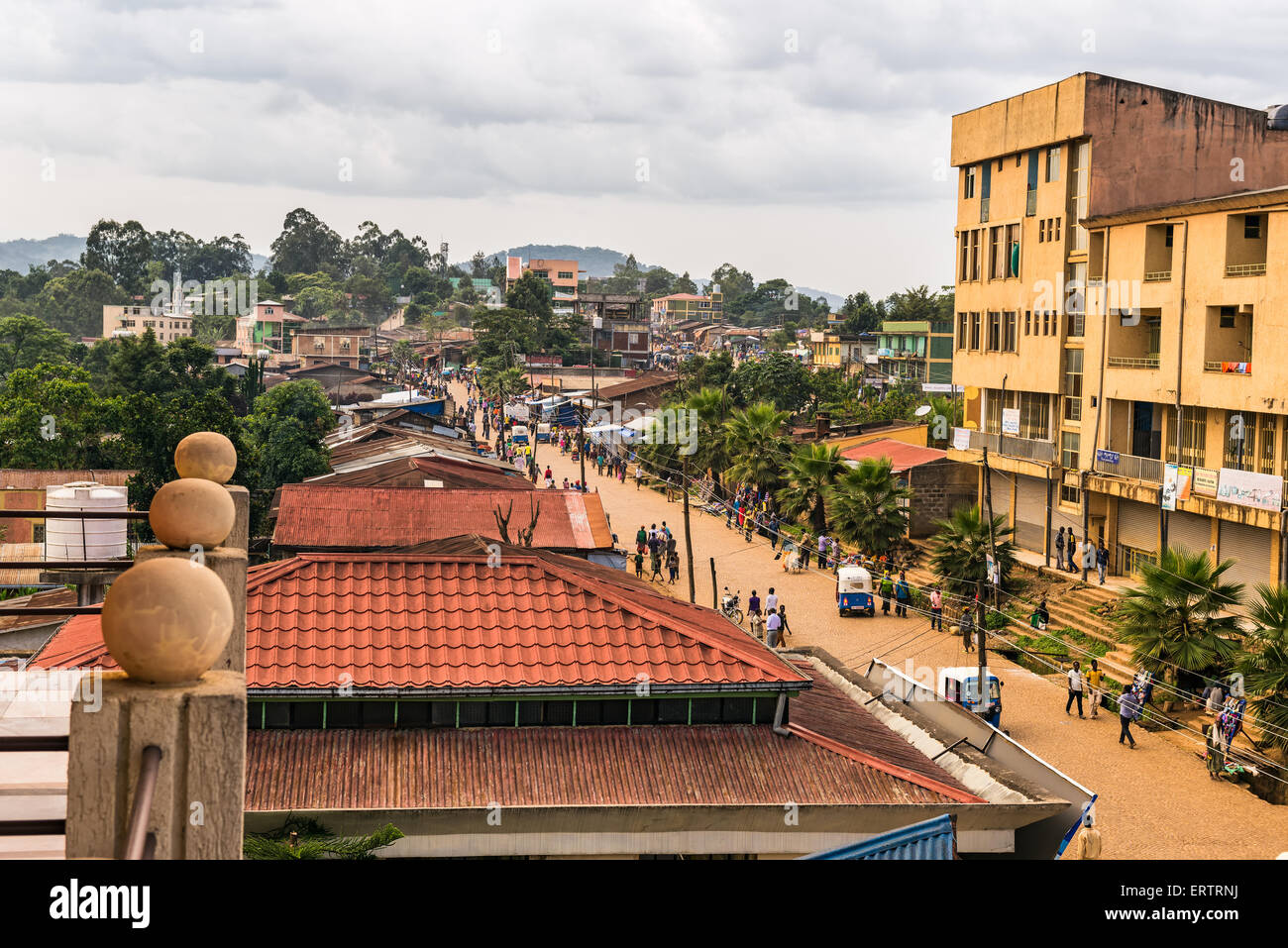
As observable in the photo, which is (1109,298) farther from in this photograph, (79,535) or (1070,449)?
(79,535)

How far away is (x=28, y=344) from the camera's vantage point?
271 ft

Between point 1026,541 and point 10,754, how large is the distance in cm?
3316

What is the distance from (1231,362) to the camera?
29.6 meters

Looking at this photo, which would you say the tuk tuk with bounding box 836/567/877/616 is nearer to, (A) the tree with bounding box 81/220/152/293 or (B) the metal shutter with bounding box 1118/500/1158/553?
(B) the metal shutter with bounding box 1118/500/1158/553

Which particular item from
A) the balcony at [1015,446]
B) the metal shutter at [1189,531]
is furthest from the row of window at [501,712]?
the balcony at [1015,446]

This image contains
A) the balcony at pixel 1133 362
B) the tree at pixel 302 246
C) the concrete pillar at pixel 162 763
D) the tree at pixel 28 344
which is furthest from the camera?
the tree at pixel 302 246

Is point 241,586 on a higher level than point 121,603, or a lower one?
lower

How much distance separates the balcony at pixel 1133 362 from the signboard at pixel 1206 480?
3.68 m

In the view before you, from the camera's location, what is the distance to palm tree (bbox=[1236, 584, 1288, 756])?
830 inches

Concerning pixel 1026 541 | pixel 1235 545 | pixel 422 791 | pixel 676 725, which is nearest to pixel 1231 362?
pixel 1235 545

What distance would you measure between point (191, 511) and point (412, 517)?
27411 millimetres

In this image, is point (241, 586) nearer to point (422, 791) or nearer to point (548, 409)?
point (422, 791)

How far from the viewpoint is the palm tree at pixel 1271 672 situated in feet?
69.2

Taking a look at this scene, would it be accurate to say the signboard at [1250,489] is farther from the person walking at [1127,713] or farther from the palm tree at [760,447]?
the palm tree at [760,447]
